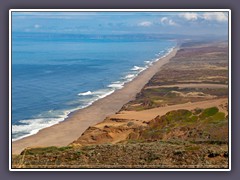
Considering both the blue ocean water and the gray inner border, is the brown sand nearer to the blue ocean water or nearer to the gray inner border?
the blue ocean water

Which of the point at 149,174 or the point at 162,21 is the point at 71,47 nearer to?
the point at 162,21

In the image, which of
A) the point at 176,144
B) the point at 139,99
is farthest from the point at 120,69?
the point at 176,144

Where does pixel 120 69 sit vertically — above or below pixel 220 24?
below

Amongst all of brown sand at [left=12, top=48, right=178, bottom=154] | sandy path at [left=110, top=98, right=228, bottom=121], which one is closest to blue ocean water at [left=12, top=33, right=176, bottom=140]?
brown sand at [left=12, top=48, right=178, bottom=154]
